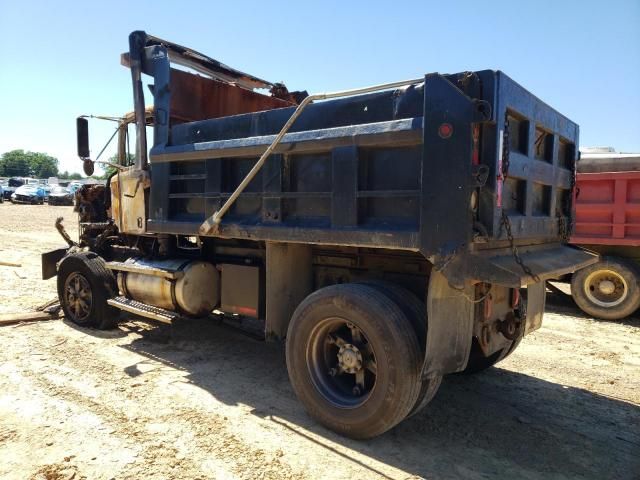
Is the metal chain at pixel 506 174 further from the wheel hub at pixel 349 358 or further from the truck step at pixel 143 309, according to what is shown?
the truck step at pixel 143 309

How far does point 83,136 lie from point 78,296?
1.99 metres

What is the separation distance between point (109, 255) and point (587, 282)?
708 cm

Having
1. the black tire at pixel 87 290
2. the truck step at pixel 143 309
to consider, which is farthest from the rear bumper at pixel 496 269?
the black tire at pixel 87 290

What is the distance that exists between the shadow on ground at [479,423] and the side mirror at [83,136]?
96.0 inches

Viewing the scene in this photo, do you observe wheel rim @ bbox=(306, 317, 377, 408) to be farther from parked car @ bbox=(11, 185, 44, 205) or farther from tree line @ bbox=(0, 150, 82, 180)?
tree line @ bbox=(0, 150, 82, 180)

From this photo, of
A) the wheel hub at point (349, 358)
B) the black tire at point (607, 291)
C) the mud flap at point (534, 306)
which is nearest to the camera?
the wheel hub at point (349, 358)

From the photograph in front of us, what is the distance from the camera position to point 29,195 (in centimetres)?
3703

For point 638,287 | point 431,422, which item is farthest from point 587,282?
point 431,422

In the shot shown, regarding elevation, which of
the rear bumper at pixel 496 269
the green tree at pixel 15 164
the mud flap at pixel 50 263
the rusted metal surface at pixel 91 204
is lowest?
the mud flap at pixel 50 263

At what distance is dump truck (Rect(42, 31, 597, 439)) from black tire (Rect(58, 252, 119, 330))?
76cm

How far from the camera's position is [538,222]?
3.81 meters

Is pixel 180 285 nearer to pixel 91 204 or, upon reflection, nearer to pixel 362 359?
pixel 362 359

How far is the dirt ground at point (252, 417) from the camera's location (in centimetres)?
309

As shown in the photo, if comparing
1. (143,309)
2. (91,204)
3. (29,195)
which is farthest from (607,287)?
(29,195)
